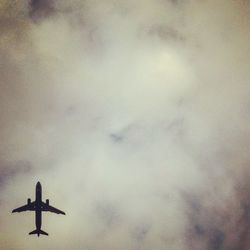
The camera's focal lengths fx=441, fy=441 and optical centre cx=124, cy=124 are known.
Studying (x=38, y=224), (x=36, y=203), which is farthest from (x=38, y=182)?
(x=38, y=224)

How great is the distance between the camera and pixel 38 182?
147500 millimetres

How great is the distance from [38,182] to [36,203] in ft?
25.7

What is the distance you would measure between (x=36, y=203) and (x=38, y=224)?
1050 centimetres

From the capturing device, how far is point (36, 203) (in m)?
150

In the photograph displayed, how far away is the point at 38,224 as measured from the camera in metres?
156

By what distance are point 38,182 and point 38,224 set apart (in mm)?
18073

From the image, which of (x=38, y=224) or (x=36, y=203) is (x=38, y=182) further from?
(x=38, y=224)
